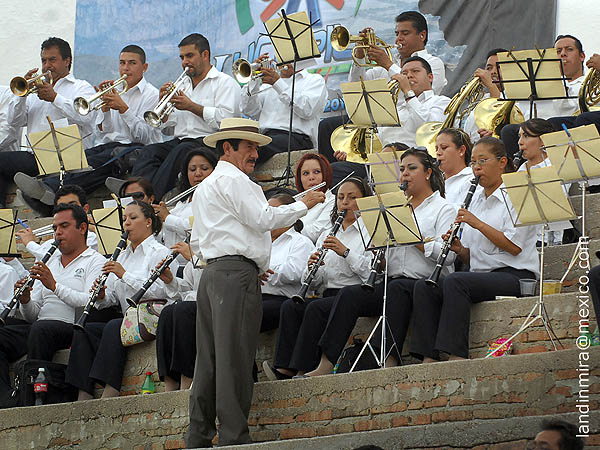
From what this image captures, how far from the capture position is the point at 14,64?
14836mm

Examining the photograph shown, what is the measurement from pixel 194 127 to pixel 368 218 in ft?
12.4

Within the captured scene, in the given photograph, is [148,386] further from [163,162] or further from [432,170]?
[163,162]

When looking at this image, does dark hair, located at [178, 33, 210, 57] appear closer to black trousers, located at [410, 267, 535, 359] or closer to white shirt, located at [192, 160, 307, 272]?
white shirt, located at [192, 160, 307, 272]

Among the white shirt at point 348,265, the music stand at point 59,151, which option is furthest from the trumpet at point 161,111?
the white shirt at point 348,265

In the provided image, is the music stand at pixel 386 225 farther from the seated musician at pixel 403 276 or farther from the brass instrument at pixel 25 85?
the brass instrument at pixel 25 85

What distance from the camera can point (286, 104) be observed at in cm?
1095

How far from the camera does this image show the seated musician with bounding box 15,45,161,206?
36.2ft

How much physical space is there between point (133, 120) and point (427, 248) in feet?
15.2

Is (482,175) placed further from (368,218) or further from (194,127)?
(194,127)

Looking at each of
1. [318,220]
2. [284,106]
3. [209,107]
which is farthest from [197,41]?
[318,220]

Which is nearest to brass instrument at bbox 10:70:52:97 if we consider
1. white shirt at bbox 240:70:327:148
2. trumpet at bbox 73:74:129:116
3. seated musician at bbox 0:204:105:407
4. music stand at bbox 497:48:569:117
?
trumpet at bbox 73:74:129:116

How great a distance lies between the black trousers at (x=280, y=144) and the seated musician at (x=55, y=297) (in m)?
2.07

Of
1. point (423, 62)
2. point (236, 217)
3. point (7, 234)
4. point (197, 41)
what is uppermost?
point (197, 41)

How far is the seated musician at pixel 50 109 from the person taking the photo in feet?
37.8
